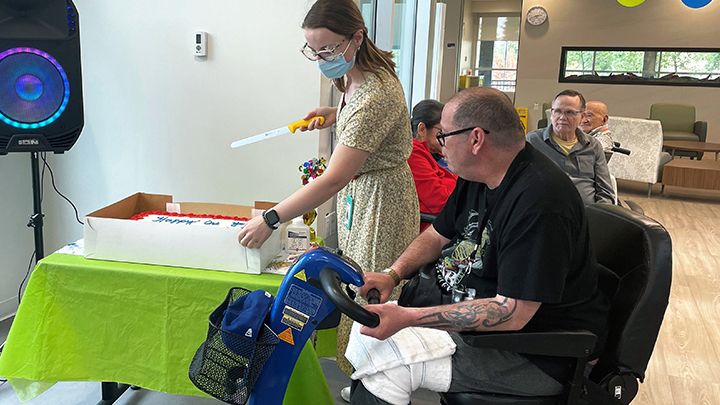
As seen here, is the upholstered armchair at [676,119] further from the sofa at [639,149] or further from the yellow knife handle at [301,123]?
the yellow knife handle at [301,123]

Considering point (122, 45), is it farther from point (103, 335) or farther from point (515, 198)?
point (515, 198)

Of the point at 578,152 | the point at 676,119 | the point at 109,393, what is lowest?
the point at 109,393

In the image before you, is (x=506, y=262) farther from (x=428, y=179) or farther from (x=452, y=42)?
(x=452, y=42)

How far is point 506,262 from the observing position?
49.4 inches

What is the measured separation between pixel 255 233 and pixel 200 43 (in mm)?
1306

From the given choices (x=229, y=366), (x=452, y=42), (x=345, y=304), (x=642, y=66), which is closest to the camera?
(x=345, y=304)

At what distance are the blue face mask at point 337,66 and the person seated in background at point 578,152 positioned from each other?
1688mm

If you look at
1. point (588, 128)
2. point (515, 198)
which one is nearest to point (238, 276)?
point (515, 198)

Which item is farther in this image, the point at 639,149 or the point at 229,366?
the point at 639,149

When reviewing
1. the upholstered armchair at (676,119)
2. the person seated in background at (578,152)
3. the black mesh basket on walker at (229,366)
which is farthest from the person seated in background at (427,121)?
the upholstered armchair at (676,119)

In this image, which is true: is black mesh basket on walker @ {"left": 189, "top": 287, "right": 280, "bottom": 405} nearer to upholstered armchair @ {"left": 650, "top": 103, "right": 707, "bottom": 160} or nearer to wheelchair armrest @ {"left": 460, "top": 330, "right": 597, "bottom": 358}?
wheelchair armrest @ {"left": 460, "top": 330, "right": 597, "bottom": 358}

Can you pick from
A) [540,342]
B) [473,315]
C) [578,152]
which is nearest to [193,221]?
[473,315]

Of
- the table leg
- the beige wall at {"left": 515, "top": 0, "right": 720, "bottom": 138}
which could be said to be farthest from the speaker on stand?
the beige wall at {"left": 515, "top": 0, "right": 720, "bottom": 138}

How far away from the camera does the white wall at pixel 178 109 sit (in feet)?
8.49
